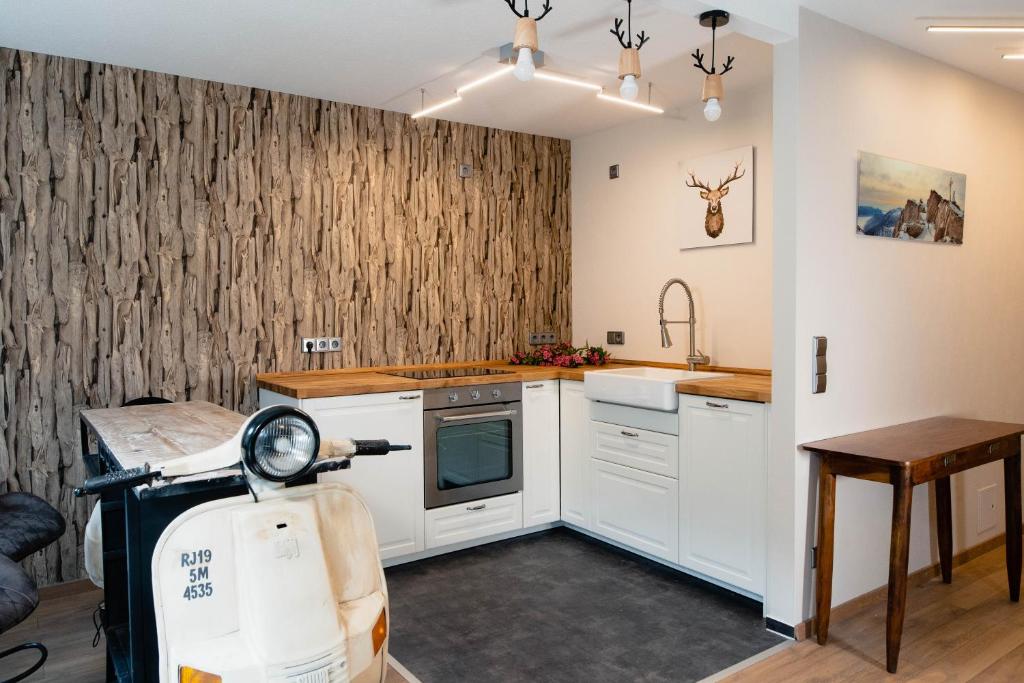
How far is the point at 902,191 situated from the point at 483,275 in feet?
7.94

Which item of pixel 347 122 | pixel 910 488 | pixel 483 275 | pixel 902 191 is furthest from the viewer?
pixel 483 275

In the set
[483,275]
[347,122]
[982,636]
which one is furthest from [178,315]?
[982,636]

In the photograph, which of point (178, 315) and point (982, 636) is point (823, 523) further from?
point (178, 315)

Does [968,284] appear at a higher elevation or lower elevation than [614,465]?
higher

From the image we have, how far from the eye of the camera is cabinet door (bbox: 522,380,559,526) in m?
3.96

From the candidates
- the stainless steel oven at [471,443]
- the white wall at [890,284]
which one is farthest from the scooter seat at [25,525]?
the white wall at [890,284]

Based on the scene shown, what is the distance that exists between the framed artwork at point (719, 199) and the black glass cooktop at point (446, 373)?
1371mm

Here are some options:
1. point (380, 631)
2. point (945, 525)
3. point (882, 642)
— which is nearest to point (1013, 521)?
point (945, 525)

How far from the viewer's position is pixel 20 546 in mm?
2367

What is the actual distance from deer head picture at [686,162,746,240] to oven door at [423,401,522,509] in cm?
148

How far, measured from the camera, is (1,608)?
1.71m

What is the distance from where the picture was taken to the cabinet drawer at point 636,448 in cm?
336

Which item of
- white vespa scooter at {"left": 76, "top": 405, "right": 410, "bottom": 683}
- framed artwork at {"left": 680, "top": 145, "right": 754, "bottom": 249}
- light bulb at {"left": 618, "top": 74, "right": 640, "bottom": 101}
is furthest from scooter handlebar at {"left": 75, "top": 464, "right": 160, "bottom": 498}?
framed artwork at {"left": 680, "top": 145, "right": 754, "bottom": 249}

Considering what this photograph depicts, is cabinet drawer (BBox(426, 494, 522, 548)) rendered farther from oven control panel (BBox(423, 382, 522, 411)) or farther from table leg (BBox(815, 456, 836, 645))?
table leg (BBox(815, 456, 836, 645))
